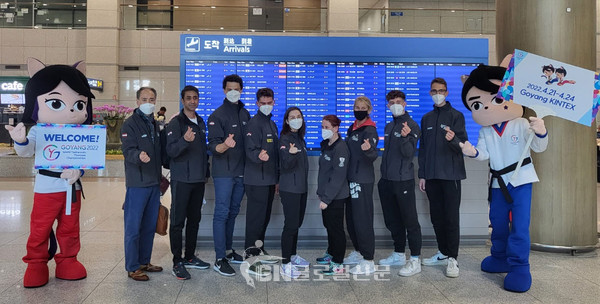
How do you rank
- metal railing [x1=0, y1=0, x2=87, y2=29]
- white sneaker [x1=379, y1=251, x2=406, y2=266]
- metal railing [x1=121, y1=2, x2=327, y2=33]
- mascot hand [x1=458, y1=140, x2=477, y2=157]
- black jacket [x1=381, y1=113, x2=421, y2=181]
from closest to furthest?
mascot hand [x1=458, y1=140, x2=477, y2=157] < black jacket [x1=381, y1=113, x2=421, y2=181] < white sneaker [x1=379, y1=251, x2=406, y2=266] < metal railing [x1=121, y1=2, x2=327, y2=33] < metal railing [x1=0, y1=0, x2=87, y2=29]

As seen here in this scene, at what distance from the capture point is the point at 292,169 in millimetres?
4062

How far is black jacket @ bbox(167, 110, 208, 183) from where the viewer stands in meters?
4.00

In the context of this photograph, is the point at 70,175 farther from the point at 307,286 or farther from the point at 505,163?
the point at 505,163

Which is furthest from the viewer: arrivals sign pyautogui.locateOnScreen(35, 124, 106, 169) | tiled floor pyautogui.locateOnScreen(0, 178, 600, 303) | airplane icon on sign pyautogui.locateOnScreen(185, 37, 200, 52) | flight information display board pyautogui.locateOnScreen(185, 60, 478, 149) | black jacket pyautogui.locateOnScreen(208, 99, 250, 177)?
flight information display board pyautogui.locateOnScreen(185, 60, 478, 149)

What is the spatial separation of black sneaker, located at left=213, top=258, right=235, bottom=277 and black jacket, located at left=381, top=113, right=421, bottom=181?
1.78 m

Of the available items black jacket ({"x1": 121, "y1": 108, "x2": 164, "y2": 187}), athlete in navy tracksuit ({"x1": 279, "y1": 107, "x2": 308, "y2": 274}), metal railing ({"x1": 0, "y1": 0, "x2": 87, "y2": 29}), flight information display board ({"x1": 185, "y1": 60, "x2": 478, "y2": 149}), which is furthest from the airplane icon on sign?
metal railing ({"x1": 0, "y1": 0, "x2": 87, "y2": 29})

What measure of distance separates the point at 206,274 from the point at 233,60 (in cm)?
273

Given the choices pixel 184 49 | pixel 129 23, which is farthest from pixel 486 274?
pixel 129 23

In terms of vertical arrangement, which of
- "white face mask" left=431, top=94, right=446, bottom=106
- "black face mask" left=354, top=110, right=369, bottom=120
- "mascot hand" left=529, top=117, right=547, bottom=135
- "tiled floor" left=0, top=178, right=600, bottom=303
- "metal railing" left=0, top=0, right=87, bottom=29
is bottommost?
"tiled floor" left=0, top=178, right=600, bottom=303

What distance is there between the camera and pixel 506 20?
536 cm

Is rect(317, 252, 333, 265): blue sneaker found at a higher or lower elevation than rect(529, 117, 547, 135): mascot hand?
lower

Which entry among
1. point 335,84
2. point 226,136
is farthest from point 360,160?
point 335,84

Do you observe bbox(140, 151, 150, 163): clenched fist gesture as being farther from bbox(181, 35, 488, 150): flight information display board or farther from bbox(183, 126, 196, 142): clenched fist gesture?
bbox(181, 35, 488, 150): flight information display board

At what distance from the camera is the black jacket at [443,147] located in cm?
420
